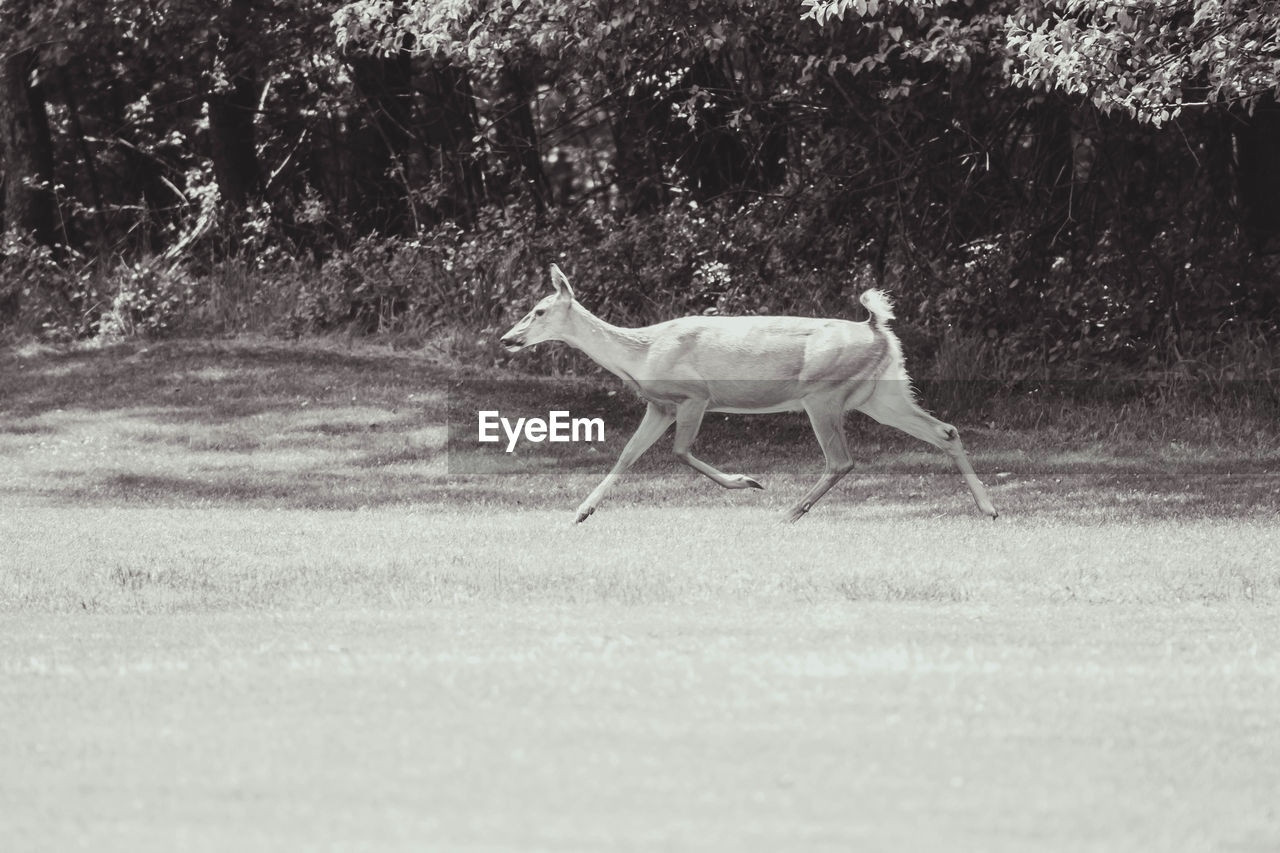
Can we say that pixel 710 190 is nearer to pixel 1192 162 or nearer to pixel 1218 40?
pixel 1192 162

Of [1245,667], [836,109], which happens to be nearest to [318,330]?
[836,109]

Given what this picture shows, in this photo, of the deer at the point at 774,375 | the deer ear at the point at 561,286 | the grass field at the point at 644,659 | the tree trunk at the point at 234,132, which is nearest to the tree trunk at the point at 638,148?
the tree trunk at the point at 234,132

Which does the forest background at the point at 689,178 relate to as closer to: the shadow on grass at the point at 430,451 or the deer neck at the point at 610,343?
the shadow on grass at the point at 430,451

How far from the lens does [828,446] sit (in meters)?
13.5

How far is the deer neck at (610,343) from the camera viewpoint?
13633mm

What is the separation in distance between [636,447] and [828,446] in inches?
51.6

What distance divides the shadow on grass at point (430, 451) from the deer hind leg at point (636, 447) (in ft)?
5.18

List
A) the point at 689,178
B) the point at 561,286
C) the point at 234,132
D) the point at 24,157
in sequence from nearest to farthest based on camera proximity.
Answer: the point at 561,286 → the point at 689,178 → the point at 24,157 → the point at 234,132

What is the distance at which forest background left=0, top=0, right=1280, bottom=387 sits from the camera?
64.1ft

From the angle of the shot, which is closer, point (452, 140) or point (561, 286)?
point (561, 286)

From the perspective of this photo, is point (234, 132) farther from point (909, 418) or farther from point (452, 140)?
point (909, 418)

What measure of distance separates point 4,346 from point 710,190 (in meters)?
9.15

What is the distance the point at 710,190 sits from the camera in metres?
25.7

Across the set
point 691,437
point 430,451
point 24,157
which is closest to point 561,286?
point 691,437
